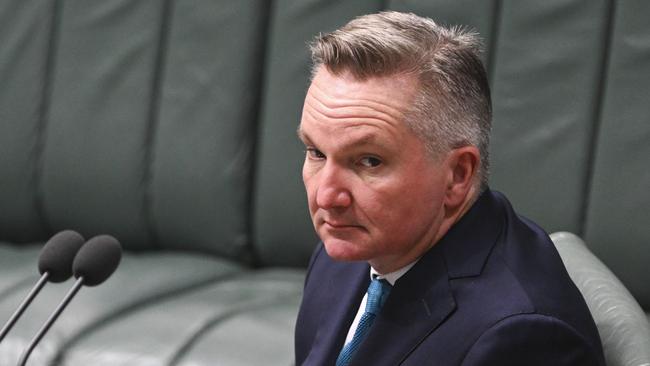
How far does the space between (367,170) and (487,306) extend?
0.21 metres

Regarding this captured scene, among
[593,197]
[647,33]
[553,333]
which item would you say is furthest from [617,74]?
[553,333]

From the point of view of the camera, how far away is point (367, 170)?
119cm

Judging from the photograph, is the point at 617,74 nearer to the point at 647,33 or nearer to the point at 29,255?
the point at 647,33

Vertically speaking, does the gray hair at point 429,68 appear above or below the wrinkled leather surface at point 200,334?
above

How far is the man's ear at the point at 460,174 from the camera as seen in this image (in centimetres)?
119

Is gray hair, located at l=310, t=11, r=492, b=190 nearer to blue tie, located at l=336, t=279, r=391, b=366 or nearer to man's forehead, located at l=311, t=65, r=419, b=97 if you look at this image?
man's forehead, located at l=311, t=65, r=419, b=97

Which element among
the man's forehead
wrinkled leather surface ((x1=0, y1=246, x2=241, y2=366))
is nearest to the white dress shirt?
the man's forehead

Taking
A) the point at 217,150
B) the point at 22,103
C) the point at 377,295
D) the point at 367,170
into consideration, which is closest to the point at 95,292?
the point at 217,150

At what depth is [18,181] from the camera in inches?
104

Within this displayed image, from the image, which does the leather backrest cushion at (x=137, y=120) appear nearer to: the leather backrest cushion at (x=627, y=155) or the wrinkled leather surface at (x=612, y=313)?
the leather backrest cushion at (x=627, y=155)

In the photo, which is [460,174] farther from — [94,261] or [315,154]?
[94,261]

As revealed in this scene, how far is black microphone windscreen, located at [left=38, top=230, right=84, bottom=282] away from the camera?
141 cm

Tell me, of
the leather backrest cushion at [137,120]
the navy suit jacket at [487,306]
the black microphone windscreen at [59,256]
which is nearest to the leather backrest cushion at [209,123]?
the leather backrest cushion at [137,120]

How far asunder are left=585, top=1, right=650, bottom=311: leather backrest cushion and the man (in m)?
0.87
